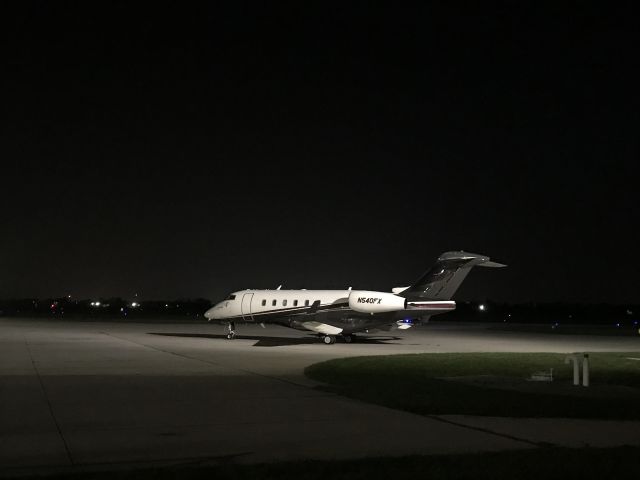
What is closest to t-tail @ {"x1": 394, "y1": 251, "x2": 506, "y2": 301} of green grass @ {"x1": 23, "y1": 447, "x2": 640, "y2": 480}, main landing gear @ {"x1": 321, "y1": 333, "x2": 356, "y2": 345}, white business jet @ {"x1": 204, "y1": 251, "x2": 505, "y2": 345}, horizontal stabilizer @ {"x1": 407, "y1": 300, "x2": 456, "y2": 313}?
white business jet @ {"x1": 204, "y1": 251, "x2": 505, "y2": 345}

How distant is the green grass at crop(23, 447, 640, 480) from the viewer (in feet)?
30.0

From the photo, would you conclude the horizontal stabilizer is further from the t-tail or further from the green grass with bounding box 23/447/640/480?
the green grass with bounding box 23/447/640/480

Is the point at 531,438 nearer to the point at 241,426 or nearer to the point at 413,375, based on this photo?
the point at 241,426

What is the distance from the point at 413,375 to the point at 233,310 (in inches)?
843

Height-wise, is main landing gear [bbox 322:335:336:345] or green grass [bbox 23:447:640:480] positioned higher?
main landing gear [bbox 322:335:336:345]

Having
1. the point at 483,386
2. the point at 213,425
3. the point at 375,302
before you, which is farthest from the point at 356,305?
the point at 213,425

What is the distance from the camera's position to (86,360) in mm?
26938

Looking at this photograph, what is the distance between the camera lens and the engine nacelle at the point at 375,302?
3522 centimetres

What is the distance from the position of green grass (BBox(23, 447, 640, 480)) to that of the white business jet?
956 inches

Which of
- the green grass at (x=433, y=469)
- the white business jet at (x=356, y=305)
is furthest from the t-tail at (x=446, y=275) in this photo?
the green grass at (x=433, y=469)

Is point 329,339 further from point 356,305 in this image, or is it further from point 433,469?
point 433,469

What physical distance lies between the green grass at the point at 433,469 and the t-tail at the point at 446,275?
2497 cm

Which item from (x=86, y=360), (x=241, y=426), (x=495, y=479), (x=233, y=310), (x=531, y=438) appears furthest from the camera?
(x=233, y=310)

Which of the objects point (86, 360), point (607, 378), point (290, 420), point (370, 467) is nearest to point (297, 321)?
point (86, 360)
